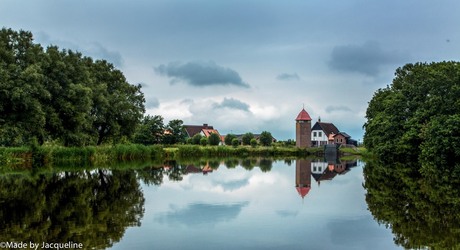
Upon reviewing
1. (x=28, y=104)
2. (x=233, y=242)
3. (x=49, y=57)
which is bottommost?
(x=233, y=242)

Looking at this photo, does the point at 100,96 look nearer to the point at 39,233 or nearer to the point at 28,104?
the point at 28,104

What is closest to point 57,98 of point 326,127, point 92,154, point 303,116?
point 92,154

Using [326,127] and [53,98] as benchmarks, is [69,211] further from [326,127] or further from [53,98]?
[326,127]

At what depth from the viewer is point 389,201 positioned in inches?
558

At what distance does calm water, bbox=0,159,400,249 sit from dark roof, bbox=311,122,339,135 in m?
88.5

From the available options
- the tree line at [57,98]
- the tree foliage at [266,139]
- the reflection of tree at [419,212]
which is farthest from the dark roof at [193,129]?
the reflection of tree at [419,212]

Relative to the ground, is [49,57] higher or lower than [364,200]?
higher

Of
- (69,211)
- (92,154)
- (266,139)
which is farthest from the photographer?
(266,139)

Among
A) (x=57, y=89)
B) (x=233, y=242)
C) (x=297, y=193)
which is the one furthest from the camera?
(x=57, y=89)

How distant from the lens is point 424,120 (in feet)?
130

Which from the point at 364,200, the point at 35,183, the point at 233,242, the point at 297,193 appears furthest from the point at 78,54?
the point at 233,242

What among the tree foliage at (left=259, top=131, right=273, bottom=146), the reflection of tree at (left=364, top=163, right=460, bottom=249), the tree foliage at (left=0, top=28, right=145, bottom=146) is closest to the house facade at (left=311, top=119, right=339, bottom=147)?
the tree foliage at (left=259, top=131, right=273, bottom=146)

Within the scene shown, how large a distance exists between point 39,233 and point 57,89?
30158 millimetres

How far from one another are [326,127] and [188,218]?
97458mm
